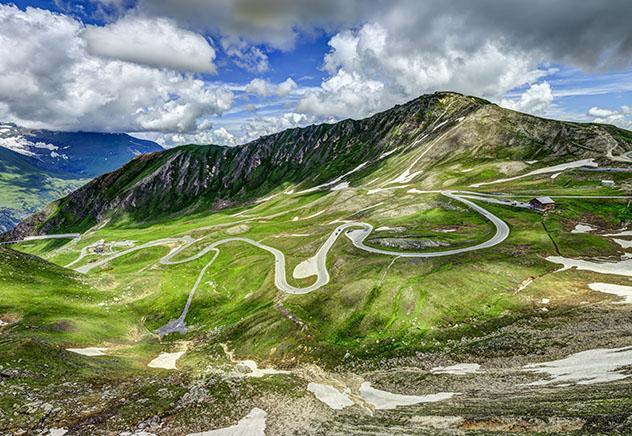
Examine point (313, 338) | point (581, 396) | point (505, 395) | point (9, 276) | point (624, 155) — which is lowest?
point (313, 338)

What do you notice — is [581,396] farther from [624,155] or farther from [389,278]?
[624,155]

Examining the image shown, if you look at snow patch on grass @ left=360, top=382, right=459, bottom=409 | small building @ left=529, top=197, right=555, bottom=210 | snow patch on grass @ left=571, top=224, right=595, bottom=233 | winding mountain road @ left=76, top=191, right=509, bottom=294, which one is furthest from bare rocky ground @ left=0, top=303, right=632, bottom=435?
small building @ left=529, top=197, right=555, bottom=210

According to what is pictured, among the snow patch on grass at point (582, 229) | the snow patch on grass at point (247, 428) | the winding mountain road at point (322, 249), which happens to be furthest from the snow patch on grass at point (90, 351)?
the snow patch on grass at point (582, 229)

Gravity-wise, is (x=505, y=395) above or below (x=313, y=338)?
above

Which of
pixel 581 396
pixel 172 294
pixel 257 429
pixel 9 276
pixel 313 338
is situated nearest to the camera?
pixel 581 396

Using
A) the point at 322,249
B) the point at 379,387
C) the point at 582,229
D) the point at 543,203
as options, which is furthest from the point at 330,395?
the point at 543,203

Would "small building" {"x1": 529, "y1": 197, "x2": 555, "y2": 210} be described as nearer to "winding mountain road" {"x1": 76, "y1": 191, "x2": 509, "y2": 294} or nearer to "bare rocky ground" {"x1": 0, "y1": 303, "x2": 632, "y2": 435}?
"winding mountain road" {"x1": 76, "y1": 191, "x2": 509, "y2": 294}

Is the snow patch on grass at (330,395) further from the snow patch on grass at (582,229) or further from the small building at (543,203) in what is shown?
the small building at (543,203)

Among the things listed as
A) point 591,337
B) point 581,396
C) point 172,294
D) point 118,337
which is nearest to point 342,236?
point 172,294
